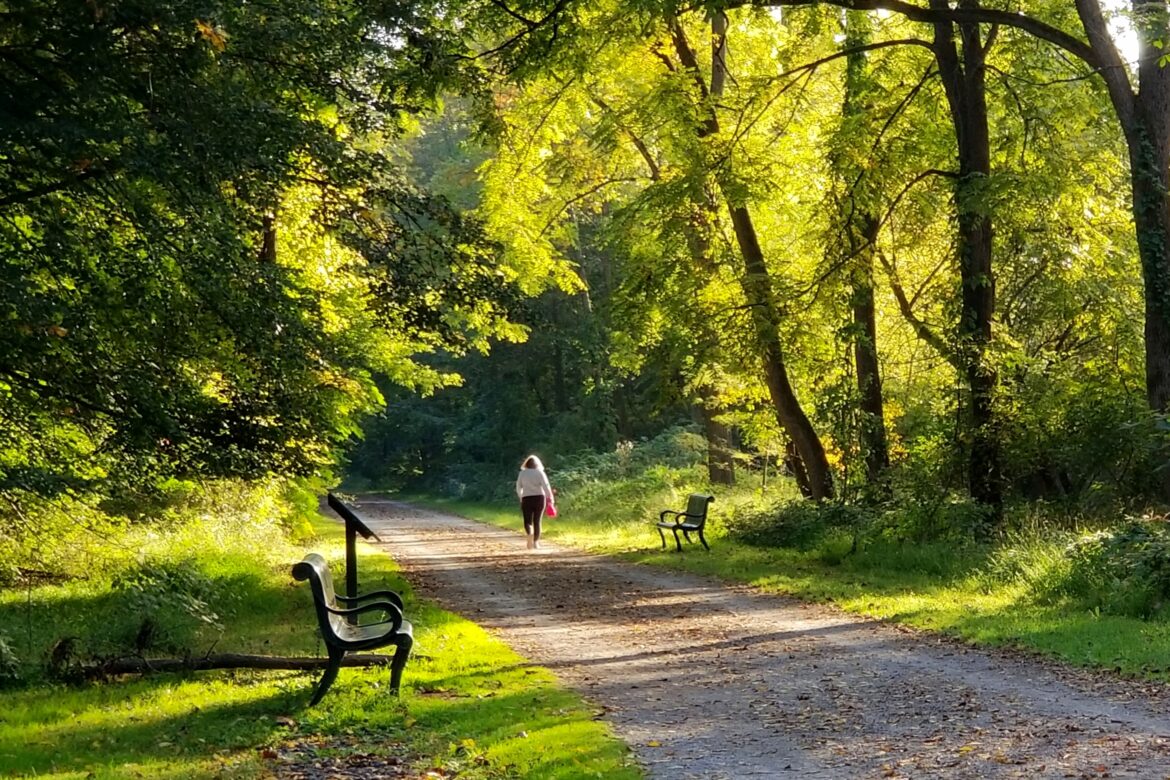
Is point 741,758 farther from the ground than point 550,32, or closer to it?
closer to it

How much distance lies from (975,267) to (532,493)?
30.5ft

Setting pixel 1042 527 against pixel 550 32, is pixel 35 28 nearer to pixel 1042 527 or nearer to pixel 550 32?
pixel 550 32

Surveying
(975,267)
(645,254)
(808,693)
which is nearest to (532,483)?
(645,254)

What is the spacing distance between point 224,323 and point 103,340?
3.12 feet

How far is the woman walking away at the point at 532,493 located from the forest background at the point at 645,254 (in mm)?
2599

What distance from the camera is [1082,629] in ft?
32.9

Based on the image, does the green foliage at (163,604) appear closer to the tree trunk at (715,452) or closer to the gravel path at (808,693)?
the gravel path at (808,693)

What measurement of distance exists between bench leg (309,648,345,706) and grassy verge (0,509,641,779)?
0.08m

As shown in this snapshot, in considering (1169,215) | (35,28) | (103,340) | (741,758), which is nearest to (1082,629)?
(741,758)

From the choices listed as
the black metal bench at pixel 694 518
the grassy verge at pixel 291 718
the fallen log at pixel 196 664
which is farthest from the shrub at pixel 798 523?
the fallen log at pixel 196 664

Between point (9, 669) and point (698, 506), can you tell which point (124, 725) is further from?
point (698, 506)

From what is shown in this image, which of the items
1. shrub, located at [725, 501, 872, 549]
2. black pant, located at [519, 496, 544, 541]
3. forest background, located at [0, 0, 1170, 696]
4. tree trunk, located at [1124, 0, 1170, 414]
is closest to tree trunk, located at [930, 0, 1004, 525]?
forest background, located at [0, 0, 1170, 696]

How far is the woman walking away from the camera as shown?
21703mm

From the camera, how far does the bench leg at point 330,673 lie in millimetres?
8352
